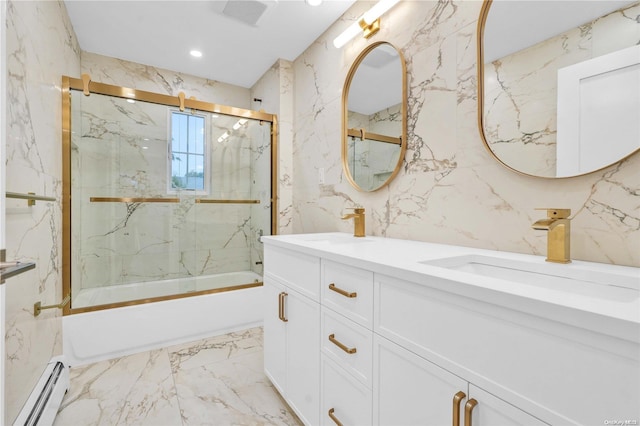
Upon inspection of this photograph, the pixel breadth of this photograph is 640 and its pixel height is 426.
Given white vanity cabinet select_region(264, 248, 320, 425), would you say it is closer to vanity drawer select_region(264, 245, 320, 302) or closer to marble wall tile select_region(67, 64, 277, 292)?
vanity drawer select_region(264, 245, 320, 302)

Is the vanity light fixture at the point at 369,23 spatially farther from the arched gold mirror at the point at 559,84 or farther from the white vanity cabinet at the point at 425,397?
the white vanity cabinet at the point at 425,397

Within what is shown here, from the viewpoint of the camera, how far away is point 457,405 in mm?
631

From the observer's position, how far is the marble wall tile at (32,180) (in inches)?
42.1

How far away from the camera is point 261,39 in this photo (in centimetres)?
231

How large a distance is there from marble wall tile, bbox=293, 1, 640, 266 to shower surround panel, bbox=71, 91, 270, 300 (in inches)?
45.3

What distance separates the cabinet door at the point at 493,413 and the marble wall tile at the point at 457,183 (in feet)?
2.04

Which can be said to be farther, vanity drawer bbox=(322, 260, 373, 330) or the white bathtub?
the white bathtub

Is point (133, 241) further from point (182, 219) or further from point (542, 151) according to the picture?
point (542, 151)

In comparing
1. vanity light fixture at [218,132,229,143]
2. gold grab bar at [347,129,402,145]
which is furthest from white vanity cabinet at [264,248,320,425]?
vanity light fixture at [218,132,229,143]

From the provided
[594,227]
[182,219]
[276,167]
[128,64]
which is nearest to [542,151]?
[594,227]

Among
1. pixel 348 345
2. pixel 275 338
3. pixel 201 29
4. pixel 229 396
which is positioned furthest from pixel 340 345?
pixel 201 29

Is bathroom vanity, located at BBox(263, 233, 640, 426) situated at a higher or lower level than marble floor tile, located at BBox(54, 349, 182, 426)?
higher

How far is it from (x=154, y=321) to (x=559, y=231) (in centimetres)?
239

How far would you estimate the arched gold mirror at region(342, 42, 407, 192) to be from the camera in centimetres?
154
